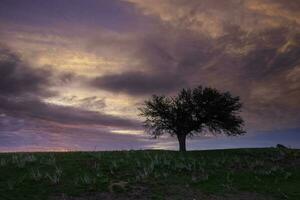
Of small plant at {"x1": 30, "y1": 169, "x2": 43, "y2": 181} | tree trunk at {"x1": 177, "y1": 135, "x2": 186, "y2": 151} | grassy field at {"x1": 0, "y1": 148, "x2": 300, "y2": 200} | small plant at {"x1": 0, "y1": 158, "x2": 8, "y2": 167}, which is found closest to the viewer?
grassy field at {"x1": 0, "y1": 148, "x2": 300, "y2": 200}

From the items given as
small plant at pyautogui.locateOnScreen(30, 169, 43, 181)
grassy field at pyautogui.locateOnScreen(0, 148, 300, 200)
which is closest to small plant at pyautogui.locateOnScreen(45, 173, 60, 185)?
grassy field at pyautogui.locateOnScreen(0, 148, 300, 200)

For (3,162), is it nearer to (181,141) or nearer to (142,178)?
(142,178)

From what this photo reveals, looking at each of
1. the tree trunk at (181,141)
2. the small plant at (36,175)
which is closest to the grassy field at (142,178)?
the small plant at (36,175)

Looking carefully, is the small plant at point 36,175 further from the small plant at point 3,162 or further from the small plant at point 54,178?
the small plant at point 3,162

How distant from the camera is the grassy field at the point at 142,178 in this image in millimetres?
28094

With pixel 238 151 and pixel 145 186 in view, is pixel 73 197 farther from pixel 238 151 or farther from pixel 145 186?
pixel 238 151

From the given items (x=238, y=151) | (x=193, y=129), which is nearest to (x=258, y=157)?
(x=238, y=151)

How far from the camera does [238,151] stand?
168 feet

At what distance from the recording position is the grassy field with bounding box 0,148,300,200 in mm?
28094

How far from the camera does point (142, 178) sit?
31.4 meters

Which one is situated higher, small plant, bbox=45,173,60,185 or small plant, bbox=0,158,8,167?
small plant, bbox=0,158,8,167

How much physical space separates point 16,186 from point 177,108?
33.5m

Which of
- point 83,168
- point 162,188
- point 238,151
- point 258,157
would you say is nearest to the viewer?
point 162,188

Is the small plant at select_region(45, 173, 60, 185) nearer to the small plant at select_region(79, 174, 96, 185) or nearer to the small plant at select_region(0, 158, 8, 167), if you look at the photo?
the small plant at select_region(79, 174, 96, 185)
